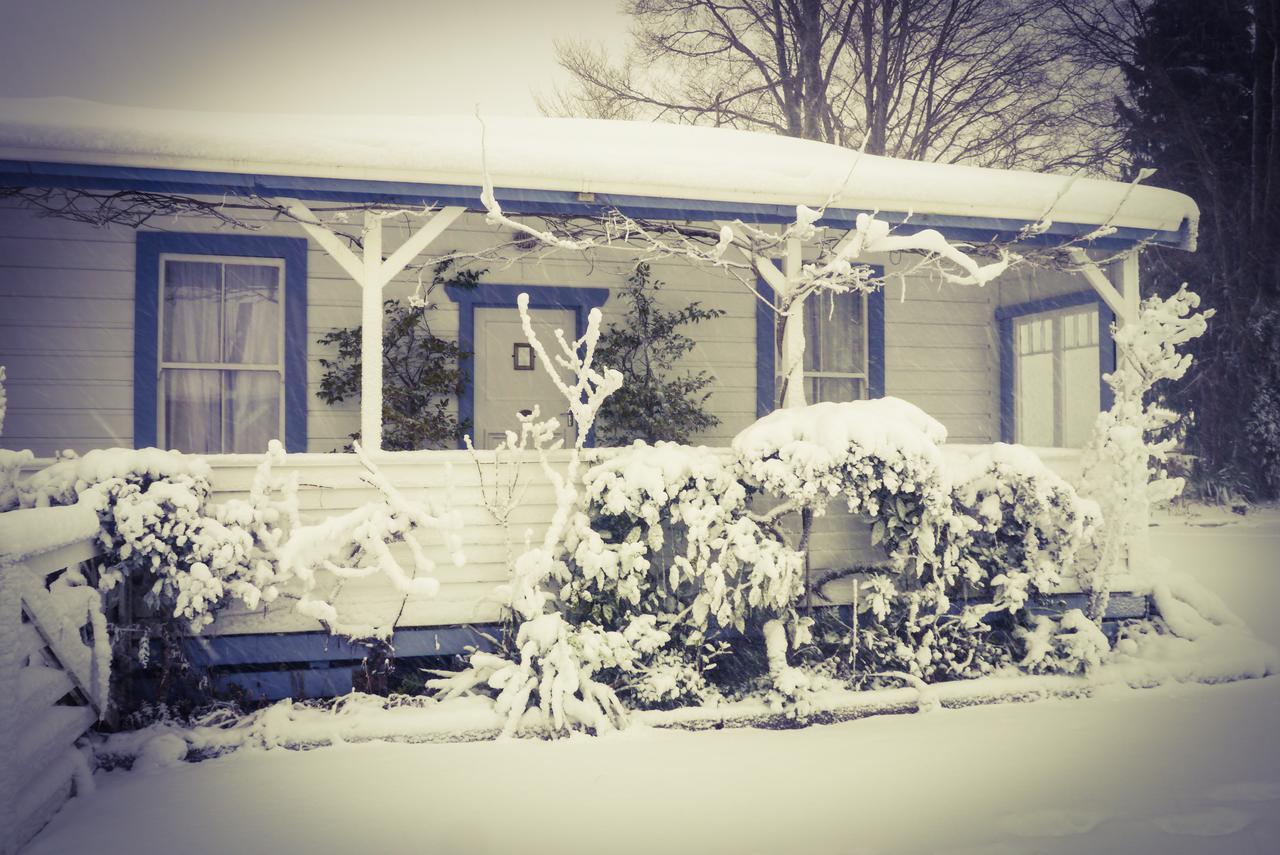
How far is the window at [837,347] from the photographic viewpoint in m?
8.99

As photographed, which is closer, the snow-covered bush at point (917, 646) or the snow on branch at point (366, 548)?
the snow on branch at point (366, 548)

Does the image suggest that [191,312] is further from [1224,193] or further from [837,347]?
[1224,193]

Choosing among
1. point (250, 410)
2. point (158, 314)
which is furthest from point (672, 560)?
point (158, 314)

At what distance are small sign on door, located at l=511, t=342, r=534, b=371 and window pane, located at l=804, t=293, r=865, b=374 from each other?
2.79 m

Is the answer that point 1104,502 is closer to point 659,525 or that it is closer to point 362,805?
point 659,525

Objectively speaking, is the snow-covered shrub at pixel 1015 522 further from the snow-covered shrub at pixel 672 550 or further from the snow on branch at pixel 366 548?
the snow on branch at pixel 366 548

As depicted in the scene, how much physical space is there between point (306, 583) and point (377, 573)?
428 mm

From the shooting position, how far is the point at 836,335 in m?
9.09

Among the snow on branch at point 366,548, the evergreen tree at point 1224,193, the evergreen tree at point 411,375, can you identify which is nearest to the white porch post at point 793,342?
the snow on branch at point 366,548

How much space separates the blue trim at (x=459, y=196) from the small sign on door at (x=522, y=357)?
8.45ft

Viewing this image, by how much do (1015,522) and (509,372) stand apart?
4532 mm

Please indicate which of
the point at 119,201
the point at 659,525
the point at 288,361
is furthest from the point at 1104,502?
the point at 119,201

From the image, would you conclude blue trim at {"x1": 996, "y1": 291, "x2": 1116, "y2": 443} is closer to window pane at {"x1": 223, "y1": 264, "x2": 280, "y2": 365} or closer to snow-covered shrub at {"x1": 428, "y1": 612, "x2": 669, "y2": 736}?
snow-covered shrub at {"x1": 428, "y1": 612, "x2": 669, "y2": 736}

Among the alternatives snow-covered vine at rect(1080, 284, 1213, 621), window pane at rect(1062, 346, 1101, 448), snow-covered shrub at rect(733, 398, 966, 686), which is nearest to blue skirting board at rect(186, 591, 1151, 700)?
snow-covered shrub at rect(733, 398, 966, 686)
